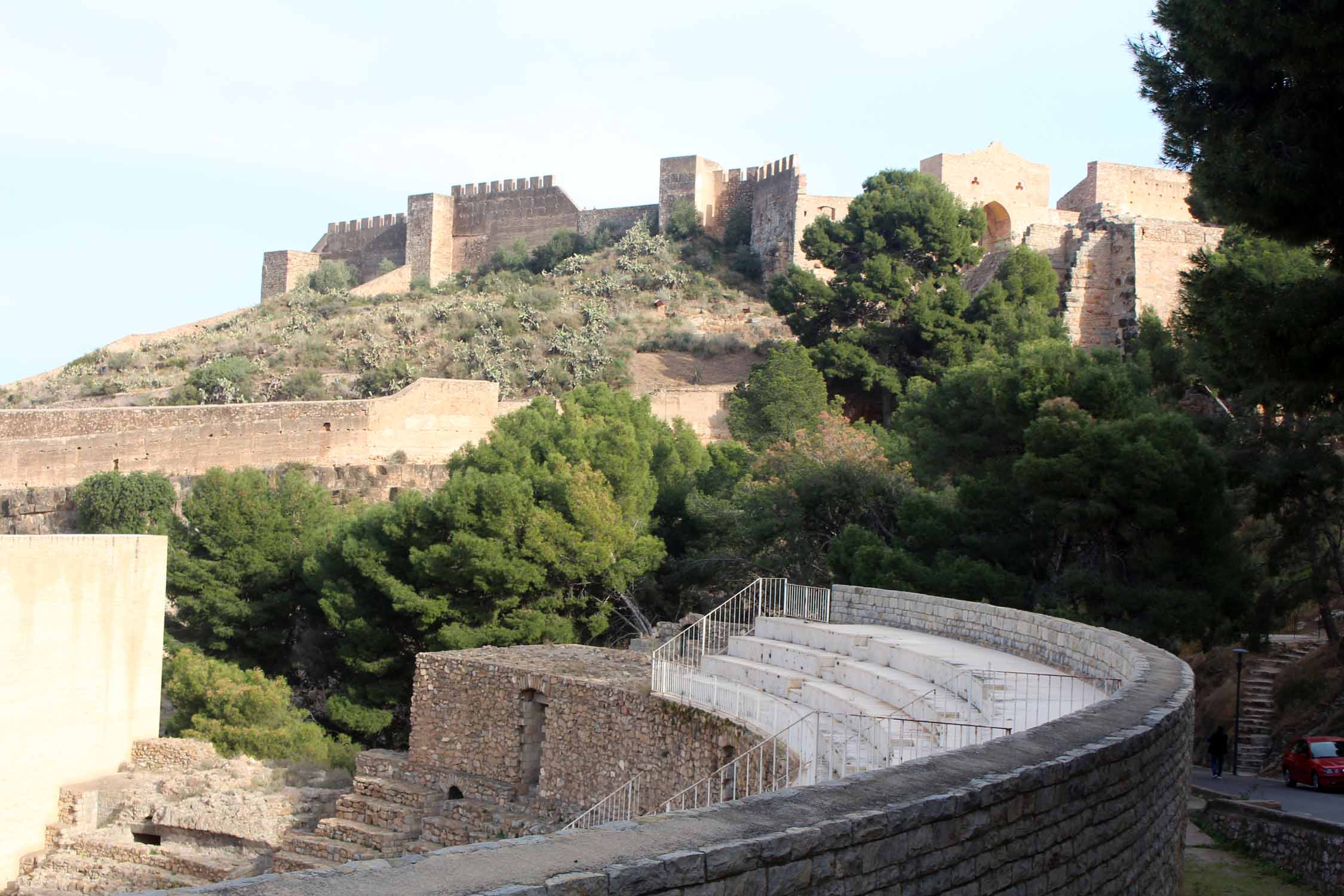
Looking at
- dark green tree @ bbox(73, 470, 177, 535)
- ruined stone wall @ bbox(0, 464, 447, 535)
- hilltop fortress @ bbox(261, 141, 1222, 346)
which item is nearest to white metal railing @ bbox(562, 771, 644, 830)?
hilltop fortress @ bbox(261, 141, 1222, 346)

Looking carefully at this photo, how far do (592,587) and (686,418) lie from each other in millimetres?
12253

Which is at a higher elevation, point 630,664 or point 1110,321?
point 1110,321

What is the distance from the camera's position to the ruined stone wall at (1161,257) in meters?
32.9

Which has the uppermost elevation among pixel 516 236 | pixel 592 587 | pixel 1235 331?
pixel 516 236

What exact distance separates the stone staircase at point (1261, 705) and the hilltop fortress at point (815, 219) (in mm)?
6135

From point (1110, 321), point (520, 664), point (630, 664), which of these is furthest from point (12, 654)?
point (1110, 321)

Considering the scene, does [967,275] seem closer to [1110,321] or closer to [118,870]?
[1110,321]

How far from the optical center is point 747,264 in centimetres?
4491

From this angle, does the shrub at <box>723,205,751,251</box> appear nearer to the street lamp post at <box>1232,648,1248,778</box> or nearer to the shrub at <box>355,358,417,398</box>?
the shrub at <box>355,358,417,398</box>

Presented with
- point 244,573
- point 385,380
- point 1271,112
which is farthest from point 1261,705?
point 385,380

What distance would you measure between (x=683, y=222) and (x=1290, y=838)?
37.7 m

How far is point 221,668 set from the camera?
66.7 feet

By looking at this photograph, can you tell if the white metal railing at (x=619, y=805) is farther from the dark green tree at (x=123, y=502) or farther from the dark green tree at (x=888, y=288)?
the dark green tree at (x=888, y=288)

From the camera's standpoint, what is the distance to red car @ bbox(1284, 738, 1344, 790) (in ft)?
44.1
